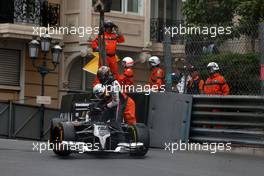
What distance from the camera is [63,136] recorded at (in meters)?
13.2

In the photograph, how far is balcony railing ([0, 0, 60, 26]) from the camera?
2820cm

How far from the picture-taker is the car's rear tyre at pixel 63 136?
13.2 meters

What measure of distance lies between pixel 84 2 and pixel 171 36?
12.4 meters

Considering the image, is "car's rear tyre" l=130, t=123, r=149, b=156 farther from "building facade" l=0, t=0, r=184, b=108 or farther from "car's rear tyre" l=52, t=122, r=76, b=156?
"building facade" l=0, t=0, r=184, b=108

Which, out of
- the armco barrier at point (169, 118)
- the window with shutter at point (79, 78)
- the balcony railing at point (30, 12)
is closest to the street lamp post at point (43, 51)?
the balcony railing at point (30, 12)

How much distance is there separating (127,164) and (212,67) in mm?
3829

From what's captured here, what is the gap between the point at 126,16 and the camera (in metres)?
30.0

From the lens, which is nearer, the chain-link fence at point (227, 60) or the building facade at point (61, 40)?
the chain-link fence at point (227, 60)

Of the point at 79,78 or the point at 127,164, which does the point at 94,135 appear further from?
the point at 79,78

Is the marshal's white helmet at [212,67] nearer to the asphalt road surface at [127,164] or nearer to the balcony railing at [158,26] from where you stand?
the asphalt road surface at [127,164]

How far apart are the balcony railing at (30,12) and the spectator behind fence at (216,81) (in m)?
13.2

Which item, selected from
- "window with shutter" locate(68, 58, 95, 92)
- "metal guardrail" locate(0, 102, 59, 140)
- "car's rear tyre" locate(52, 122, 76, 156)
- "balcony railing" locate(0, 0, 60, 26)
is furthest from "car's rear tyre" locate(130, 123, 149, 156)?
"window with shutter" locate(68, 58, 95, 92)

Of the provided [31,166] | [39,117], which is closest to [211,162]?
[31,166]

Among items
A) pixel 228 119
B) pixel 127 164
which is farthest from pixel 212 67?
pixel 127 164
